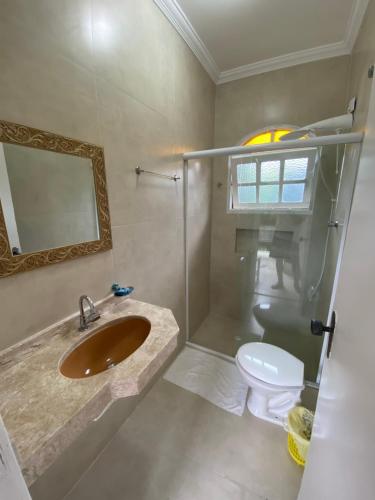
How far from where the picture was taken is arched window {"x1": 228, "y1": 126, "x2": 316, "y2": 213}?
1.83 m

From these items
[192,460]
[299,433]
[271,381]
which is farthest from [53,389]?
[299,433]

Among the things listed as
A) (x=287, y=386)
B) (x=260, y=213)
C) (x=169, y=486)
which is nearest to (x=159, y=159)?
(x=260, y=213)

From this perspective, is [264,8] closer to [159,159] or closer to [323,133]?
[323,133]

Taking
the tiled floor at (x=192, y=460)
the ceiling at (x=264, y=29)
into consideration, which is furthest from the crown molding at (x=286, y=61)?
the tiled floor at (x=192, y=460)

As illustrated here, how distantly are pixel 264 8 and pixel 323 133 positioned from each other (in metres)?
1.05

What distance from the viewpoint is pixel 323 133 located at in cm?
191

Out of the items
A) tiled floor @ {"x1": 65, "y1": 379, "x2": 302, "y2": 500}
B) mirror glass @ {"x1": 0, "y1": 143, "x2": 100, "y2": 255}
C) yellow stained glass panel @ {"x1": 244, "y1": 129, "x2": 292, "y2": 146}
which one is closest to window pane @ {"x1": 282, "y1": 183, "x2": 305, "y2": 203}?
yellow stained glass panel @ {"x1": 244, "y1": 129, "x2": 292, "y2": 146}

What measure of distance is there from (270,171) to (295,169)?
213 mm

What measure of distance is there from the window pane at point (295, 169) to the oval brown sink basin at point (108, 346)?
1762 millimetres

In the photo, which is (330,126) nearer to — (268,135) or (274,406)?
(268,135)

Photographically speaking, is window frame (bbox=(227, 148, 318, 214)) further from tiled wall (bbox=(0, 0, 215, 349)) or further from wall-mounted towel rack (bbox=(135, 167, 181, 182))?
wall-mounted towel rack (bbox=(135, 167, 181, 182))

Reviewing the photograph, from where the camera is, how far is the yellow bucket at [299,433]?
1146 mm

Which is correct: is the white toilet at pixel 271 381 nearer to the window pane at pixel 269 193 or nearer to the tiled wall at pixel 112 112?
the tiled wall at pixel 112 112

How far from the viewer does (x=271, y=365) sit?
145cm
